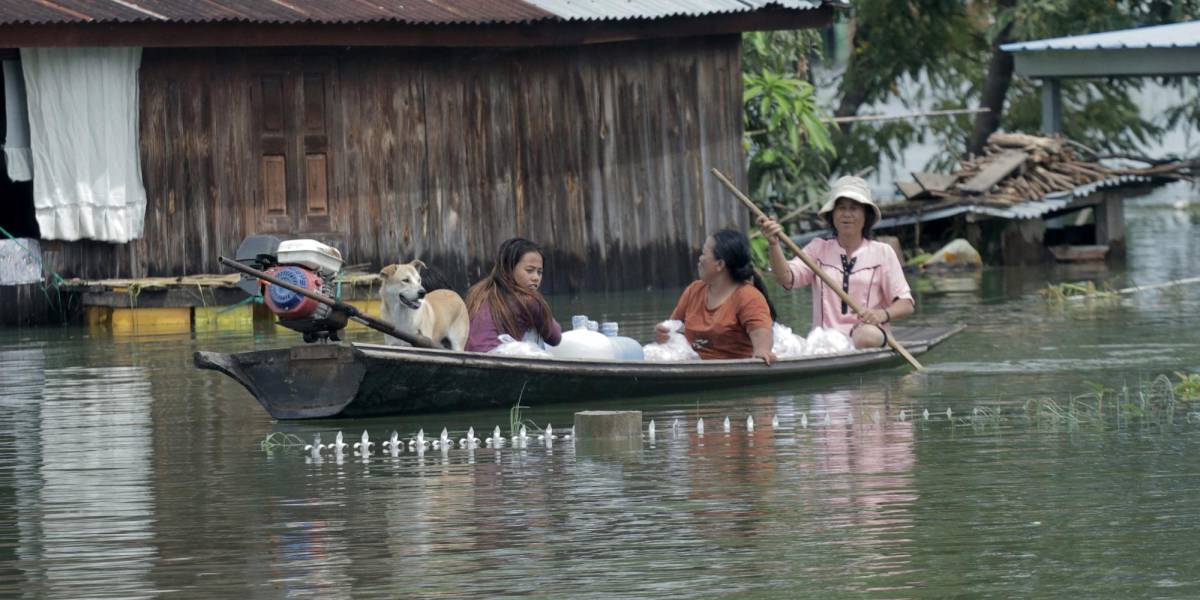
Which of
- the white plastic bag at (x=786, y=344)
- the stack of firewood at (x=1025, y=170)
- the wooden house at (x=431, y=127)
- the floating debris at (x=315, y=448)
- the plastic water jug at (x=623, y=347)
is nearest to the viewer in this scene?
the floating debris at (x=315, y=448)

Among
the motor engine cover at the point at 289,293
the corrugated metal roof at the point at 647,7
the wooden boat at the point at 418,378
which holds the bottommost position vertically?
the wooden boat at the point at 418,378

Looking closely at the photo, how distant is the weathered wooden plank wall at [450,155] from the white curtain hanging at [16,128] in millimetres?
773

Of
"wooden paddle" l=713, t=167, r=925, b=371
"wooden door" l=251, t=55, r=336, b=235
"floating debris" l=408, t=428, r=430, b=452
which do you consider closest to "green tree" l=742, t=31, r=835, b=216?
"wooden door" l=251, t=55, r=336, b=235

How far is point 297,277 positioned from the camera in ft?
38.9

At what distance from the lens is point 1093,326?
18.0 meters

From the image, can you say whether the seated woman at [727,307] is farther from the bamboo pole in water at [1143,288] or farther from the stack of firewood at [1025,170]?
the stack of firewood at [1025,170]

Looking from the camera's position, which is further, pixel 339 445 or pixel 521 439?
pixel 521 439

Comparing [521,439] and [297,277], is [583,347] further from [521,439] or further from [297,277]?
[297,277]

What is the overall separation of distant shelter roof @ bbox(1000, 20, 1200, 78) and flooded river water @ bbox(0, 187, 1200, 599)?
12074 millimetres

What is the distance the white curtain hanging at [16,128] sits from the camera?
2047 centimetres

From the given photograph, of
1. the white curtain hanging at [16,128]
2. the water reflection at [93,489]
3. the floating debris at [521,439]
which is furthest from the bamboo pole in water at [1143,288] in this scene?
the floating debris at [521,439]

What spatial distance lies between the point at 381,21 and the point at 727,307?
790 centimetres

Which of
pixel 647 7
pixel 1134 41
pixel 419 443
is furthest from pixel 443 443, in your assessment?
pixel 1134 41

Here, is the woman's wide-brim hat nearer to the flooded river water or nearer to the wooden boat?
the flooded river water
